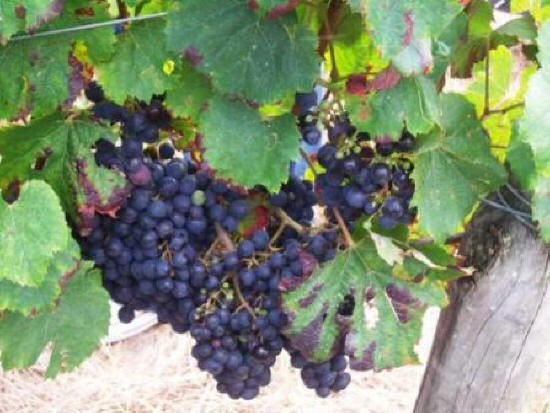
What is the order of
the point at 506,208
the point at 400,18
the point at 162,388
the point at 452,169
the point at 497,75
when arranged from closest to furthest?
the point at 400,18, the point at 452,169, the point at 506,208, the point at 497,75, the point at 162,388

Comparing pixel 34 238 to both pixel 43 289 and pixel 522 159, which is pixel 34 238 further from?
pixel 522 159

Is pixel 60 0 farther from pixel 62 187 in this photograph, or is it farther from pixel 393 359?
pixel 393 359

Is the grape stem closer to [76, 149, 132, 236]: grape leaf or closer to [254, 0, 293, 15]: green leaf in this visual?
[76, 149, 132, 236]: grape leaf

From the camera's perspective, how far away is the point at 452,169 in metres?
1.05

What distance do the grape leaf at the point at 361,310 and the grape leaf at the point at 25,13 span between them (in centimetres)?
47

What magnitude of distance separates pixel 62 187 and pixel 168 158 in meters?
0.16

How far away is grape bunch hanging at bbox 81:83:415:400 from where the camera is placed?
103cm

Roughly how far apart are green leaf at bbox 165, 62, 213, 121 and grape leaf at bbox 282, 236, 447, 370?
0.27 m

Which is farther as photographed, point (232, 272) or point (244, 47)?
point (232, 272)

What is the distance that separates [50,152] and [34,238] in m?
0.16

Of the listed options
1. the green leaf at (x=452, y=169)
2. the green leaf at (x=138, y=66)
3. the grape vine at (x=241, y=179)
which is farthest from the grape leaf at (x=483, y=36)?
the green leaf at (x=138, y=66)

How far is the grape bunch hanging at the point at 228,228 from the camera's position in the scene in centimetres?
103

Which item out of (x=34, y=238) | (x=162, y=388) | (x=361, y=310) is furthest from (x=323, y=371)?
(x=162, y=388)

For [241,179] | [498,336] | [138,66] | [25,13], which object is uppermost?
[25,13]
